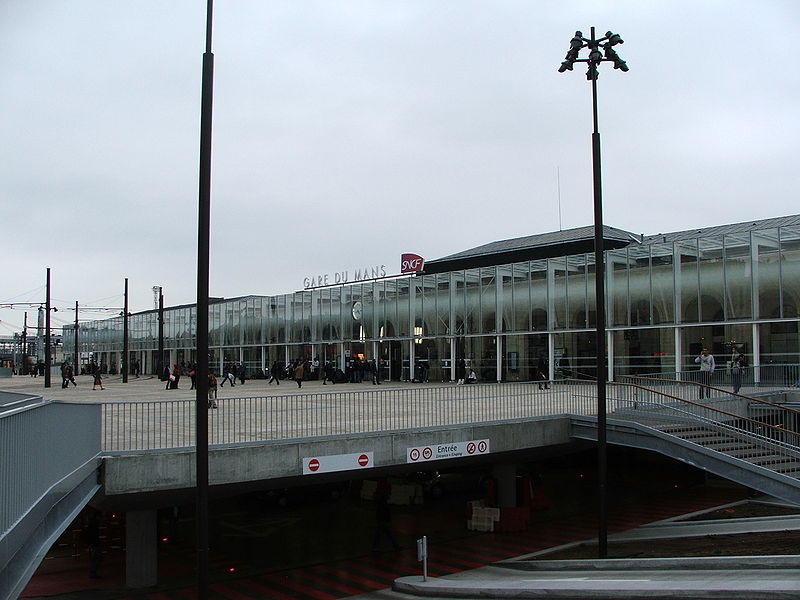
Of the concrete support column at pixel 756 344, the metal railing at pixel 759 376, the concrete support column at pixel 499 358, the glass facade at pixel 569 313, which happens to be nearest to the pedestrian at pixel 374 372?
the glass facade at pixel 569 313

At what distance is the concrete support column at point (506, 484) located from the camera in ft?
78.0

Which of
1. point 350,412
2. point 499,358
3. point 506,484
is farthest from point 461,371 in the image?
point 350,412

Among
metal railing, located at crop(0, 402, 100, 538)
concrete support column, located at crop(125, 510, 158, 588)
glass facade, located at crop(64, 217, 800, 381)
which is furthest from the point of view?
glass facade, located at crop(64, 217, 800, 381)

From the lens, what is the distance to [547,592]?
42.1 ft

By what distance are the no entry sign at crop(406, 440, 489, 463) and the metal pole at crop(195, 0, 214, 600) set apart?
27.4 ft

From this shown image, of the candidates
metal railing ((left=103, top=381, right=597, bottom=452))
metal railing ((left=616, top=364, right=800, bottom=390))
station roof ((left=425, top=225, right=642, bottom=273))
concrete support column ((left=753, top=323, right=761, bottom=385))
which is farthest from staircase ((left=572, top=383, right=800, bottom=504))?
station roof ((left=425, top=225, right=642, bottom=273))

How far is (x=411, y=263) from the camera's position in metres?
47.2

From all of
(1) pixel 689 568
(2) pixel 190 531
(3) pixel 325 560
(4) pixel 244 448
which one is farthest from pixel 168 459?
(2) pixel 190 531

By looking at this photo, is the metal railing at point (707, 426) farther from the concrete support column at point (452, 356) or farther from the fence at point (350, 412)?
the concrete support column at point (452, 356)

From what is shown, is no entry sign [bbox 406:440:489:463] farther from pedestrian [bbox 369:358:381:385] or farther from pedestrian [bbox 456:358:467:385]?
pedestrian [bbox 369:358:381:385]

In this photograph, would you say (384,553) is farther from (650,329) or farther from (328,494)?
(650,329)

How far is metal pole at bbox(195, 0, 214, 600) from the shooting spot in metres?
9.80

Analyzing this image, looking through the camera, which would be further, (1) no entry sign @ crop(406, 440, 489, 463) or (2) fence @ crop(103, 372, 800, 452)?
(1) no entry sign @ crop(406, 440, 489, 463)

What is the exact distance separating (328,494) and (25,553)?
2293 cm
